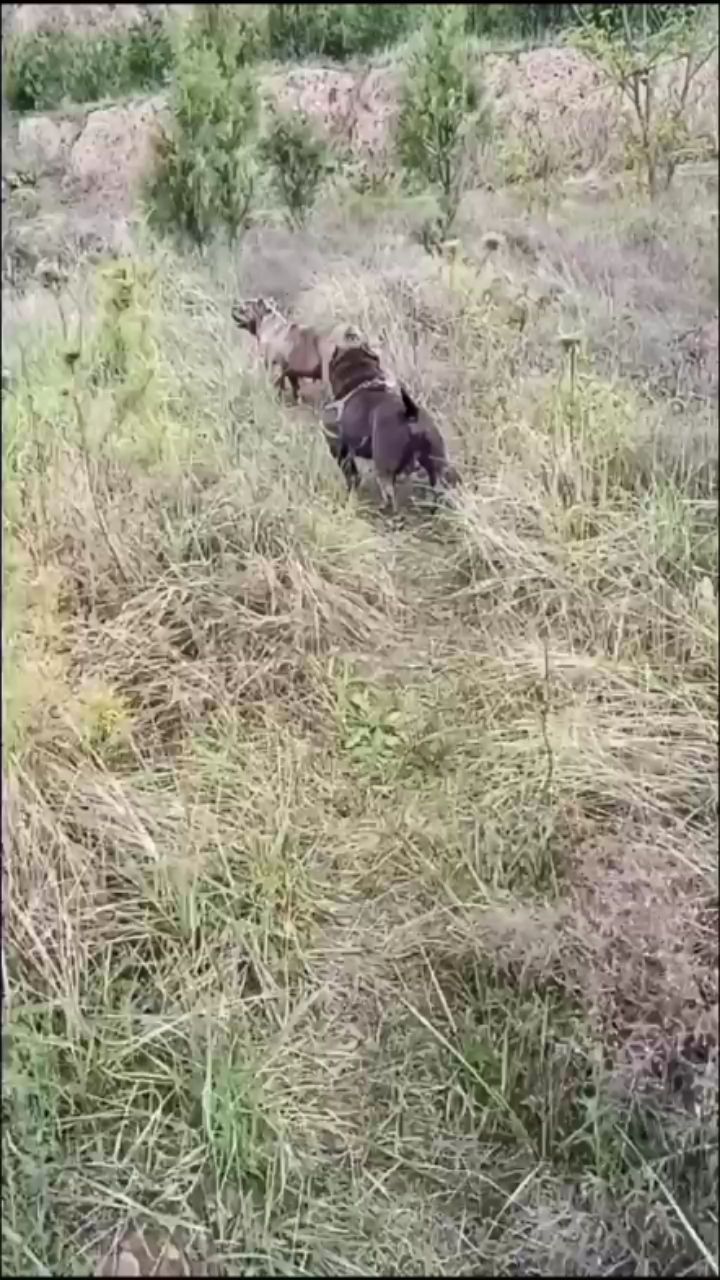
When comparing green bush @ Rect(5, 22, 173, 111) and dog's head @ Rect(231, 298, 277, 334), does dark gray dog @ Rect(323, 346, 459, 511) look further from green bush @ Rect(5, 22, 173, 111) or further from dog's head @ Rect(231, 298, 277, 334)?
green bush @ Rect(5, 22, 173, 111)

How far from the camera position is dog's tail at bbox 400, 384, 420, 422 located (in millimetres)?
1307

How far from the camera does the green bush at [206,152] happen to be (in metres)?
1.25

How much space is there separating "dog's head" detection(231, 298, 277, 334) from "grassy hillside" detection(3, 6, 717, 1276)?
0.01 metres

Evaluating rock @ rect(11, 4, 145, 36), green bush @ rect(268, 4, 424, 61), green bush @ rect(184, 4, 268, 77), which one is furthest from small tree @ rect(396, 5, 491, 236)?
rock @ rect(11, 4, 145, 36)

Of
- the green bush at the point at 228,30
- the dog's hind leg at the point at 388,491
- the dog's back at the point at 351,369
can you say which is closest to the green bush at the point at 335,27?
the green bush at the point at 228,30

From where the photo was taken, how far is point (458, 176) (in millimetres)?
1277

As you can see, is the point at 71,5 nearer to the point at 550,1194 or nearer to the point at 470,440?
the point at 470,440

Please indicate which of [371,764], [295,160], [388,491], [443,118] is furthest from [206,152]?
[371,764]

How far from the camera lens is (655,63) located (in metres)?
1.24

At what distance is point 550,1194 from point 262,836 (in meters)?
0.38

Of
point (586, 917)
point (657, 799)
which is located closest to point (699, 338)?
point (657, 799)

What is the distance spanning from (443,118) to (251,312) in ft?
0.76

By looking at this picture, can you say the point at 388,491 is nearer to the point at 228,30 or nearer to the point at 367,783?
the point at 367,783

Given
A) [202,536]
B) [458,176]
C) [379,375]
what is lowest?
[202,536]
